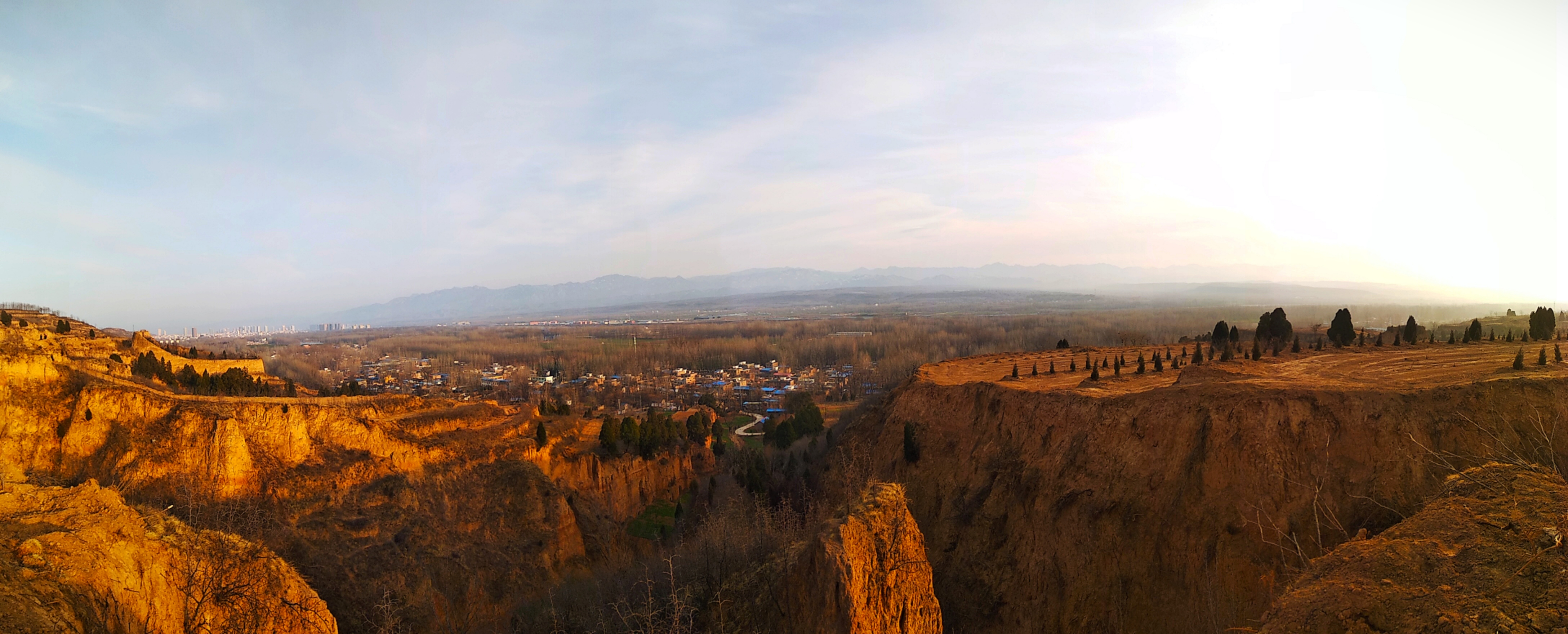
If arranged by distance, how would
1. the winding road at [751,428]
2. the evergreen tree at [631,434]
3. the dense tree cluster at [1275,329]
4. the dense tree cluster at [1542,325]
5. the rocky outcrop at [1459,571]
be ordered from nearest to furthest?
the rocky outcrop at [1459,571], the dense tree cluster at [1542,325], the dense tree cluster at [1275,329], the evergreen tree at [631,434], the winding road at [751,428]

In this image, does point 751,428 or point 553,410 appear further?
point 751,428

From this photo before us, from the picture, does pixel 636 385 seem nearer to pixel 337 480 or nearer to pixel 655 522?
pixel 655 522

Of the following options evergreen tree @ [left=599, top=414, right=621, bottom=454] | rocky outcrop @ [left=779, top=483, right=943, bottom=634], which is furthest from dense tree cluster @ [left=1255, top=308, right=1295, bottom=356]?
evergreen tree @ [left=599, top=414, right=621, bottom=454]

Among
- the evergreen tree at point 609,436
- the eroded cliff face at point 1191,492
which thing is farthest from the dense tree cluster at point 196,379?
the eroded cliff face at point 1191,492

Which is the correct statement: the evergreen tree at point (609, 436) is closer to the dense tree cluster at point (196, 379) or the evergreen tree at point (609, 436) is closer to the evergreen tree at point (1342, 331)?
the dense tree cluster at point (196, 379)

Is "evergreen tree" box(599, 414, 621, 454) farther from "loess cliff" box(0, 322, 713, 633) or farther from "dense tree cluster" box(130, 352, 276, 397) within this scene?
Answer: "dense tree cluster" box(130, 352, 276, 397)

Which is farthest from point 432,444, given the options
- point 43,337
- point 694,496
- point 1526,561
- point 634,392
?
point 634,392

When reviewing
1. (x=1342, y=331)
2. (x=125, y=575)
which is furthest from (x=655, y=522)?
(x=1342, y=331)
